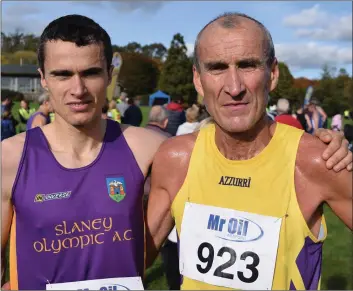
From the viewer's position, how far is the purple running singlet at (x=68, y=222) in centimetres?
266

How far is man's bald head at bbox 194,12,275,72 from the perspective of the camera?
2627mm

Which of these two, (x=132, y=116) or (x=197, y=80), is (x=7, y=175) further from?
(x=132, y=116)

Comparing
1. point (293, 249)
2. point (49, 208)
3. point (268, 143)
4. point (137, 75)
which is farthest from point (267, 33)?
point (137, 75)

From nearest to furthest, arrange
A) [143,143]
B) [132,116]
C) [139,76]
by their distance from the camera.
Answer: [143,143] < [132,116] < [139,76]

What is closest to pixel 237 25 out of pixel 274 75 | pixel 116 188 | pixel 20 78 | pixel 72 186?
pixel 274 75

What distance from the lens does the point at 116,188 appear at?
2.79m

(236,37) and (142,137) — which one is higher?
(236,37)

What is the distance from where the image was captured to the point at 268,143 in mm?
2666

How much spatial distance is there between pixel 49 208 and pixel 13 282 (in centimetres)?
56

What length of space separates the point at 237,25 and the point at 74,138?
1.21 metres

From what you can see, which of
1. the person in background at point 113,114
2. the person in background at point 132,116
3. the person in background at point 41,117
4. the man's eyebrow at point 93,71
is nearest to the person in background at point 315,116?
the person in background at point 132,116

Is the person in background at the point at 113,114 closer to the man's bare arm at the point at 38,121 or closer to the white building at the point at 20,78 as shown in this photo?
the man's bare arm at the point at 38,121

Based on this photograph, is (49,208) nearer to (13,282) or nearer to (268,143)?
(13,282)

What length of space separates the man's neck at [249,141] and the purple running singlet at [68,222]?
653mm
